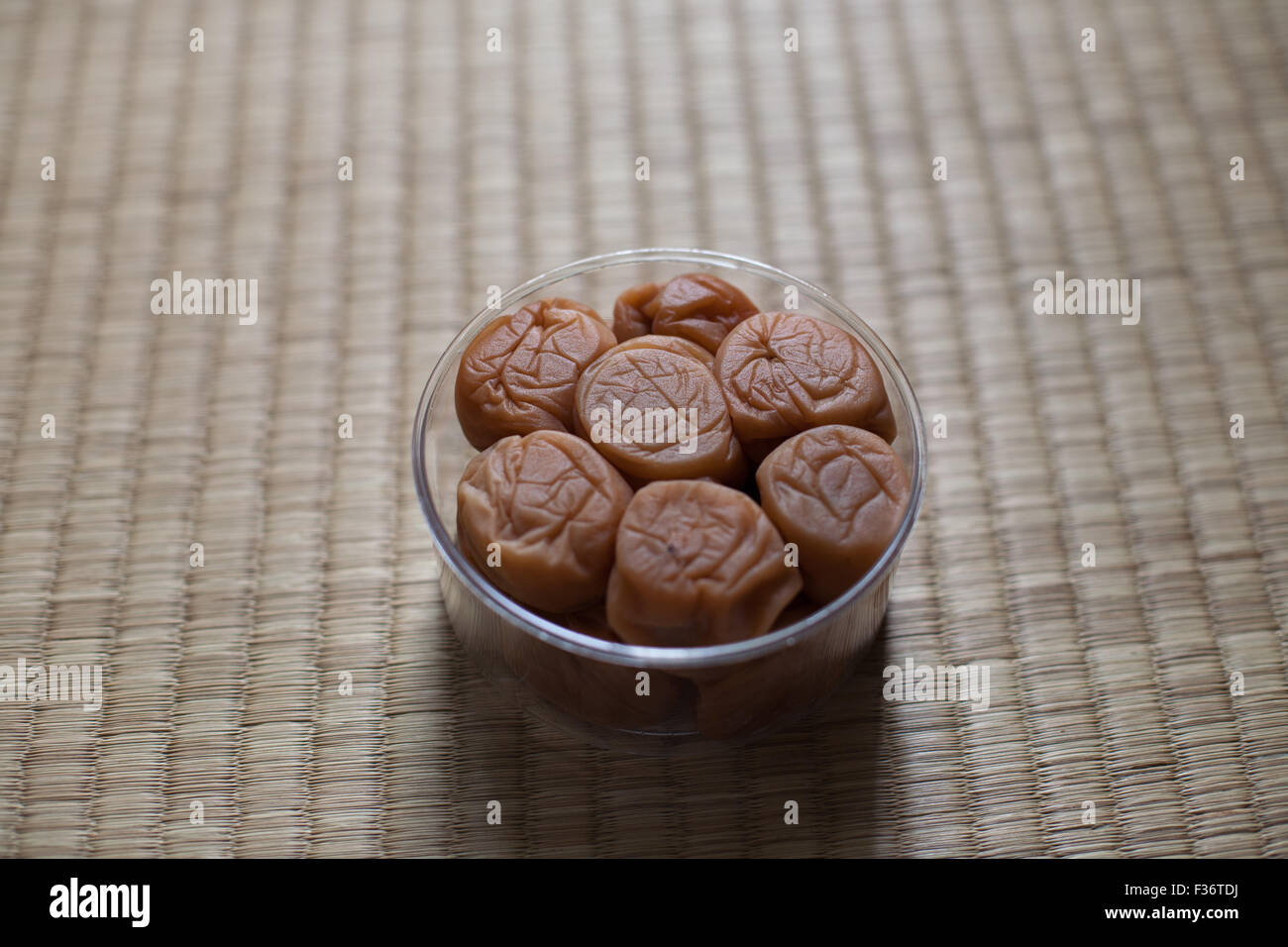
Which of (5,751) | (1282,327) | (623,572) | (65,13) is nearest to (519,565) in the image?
(623,572)

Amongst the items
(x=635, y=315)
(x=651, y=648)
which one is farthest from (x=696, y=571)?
(x=635, y=315)

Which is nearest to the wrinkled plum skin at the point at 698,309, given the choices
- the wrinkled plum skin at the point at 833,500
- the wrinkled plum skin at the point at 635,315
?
the wrinkled plum skin at the point at 635,315

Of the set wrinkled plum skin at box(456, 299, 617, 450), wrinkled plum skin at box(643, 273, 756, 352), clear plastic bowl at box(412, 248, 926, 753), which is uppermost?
wrinkled plum skin at box(643, 273, 756, 352)

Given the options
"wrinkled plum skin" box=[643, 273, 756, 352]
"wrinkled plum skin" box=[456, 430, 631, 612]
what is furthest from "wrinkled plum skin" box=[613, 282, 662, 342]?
"wrinkled plum skin" box=[456, 430, 631, 612]

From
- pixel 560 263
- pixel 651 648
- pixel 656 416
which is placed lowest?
pixel 651 648

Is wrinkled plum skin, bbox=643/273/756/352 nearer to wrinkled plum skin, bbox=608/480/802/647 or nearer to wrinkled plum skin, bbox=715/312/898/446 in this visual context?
wrinkled plum skin, bbox=715/312/898/446

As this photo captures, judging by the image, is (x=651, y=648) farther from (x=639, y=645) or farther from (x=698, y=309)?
(x=698, y=309)
